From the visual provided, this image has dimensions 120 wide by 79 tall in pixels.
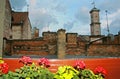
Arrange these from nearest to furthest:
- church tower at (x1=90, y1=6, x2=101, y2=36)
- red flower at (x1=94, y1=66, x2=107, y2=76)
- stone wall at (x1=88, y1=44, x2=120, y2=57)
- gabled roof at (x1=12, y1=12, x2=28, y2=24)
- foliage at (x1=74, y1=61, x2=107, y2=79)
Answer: foliage at (x1=74, y1=61, x2=107, y2=79), red flower at (x1=94, y1=66, x2=107, y2=76), stone wall at (x1=88, y1=44, x2=120, y2=57), church tower at (x1=90, y1=6, x2=101, y2=36), gabled roof at (x1=12, y1=12, x2=28, y2=24)

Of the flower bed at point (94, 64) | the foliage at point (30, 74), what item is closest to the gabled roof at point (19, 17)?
the flower bed at point (94, 64)

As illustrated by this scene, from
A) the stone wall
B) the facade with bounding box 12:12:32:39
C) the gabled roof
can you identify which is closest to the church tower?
the facade with bounding box 12:12:32:39

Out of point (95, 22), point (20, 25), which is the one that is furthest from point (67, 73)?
point (95, 22)

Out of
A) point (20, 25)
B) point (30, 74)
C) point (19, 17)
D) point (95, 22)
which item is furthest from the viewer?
point (19, 17)

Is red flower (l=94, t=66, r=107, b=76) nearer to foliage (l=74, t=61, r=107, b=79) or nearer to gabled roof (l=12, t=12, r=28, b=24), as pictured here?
foliage (l=74, t=61, r=107, b=79)

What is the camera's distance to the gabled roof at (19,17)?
31.2 meters

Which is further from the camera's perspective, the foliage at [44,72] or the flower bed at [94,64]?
the flower bed at [94,64]

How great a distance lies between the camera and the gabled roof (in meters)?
31.2

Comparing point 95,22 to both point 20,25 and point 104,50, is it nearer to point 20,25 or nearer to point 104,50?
point 20,25

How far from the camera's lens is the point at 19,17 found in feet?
105

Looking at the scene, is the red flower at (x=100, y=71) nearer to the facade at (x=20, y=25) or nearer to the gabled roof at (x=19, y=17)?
the facade at (x=20, y=25)

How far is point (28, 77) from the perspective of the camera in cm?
197

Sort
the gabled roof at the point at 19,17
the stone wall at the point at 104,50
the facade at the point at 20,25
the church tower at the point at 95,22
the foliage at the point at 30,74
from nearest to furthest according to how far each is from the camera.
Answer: the foliage at the point at 30,74 → the stone wall at the point at 104,50 → the facade at the point at 20,25 → the church tower at the point at 95,22 → the gabled roof at the point at 19,17

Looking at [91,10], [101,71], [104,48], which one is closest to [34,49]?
[104,48]
